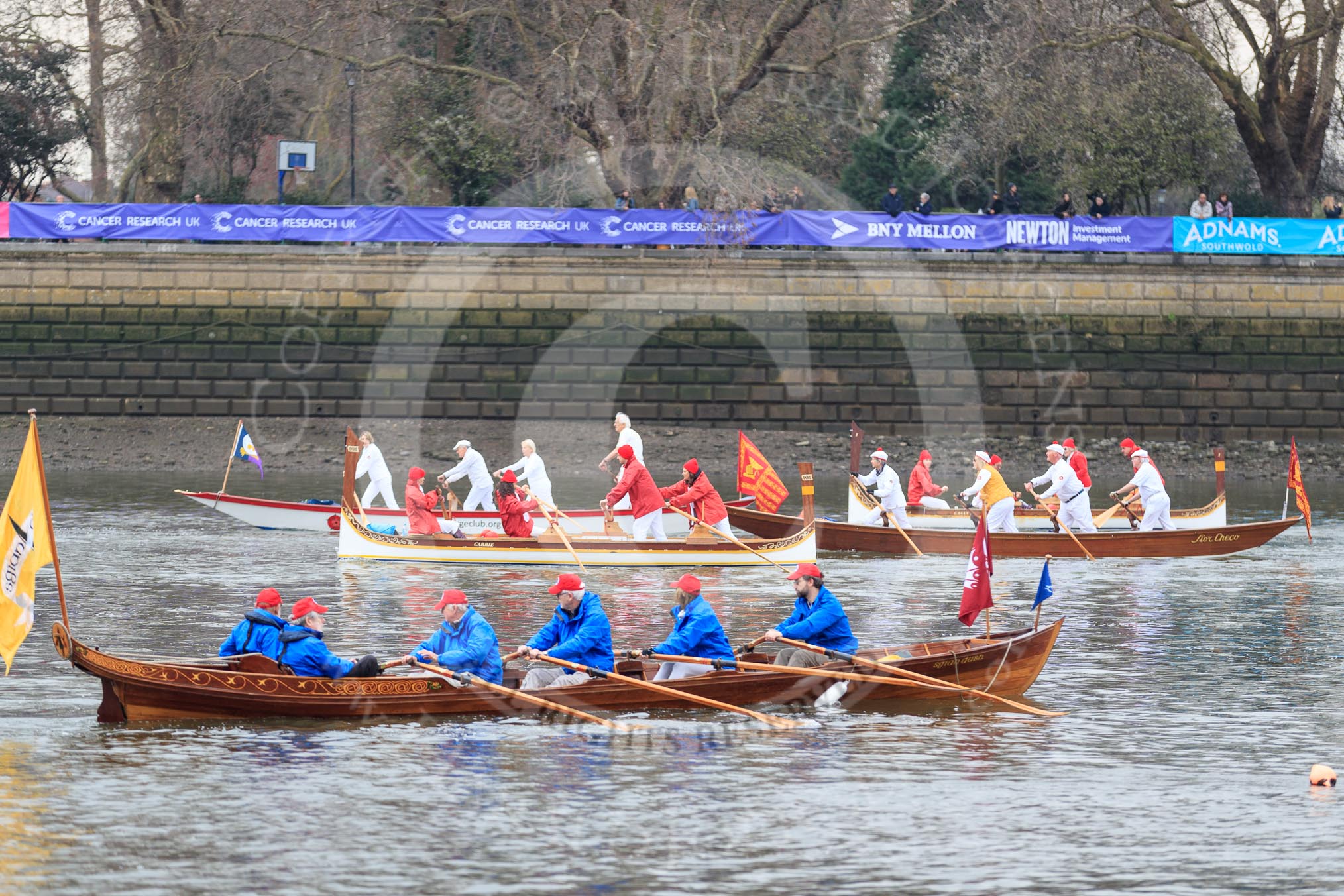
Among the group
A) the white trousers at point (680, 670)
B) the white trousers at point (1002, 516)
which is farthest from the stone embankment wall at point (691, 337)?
the white trousers at point (680, 670)

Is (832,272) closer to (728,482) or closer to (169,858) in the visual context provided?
(728,482)

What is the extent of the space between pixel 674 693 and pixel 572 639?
96cm

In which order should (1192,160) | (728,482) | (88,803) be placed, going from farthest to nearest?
(1192,160), (728,482), (88,803)

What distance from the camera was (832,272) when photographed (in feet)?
125

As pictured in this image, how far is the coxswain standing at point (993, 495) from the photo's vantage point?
80.5 ft

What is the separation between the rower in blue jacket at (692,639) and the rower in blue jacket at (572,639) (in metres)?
0.45

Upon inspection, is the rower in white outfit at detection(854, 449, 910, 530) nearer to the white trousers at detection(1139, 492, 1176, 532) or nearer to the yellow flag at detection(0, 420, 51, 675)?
the white trousers at detection(1139, 492, 1176, 532)

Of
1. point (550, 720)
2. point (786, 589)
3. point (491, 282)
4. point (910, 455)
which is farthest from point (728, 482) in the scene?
point (550, 720)

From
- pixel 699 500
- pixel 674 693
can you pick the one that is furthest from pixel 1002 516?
pixel 674 693

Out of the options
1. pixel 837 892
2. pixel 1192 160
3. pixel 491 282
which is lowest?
pixel 837 892

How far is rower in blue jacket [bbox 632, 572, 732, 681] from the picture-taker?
14.9m

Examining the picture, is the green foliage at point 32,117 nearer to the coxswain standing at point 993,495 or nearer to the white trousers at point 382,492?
the white trousers at point 382,492

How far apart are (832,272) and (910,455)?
14.3 feet

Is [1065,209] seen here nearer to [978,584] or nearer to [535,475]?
[535,475]
